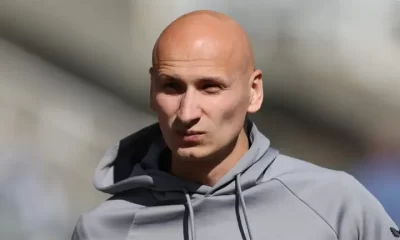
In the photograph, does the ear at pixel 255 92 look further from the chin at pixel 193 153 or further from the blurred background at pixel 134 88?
the blurred background at pixel 134 88

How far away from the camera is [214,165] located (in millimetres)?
889

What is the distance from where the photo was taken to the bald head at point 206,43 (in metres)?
0.82

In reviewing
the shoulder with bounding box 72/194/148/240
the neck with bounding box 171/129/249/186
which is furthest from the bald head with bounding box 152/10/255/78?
the shoulder with bounding box 72/194/148/240

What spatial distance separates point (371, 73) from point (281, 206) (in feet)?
1.76

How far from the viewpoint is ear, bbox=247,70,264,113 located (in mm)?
876

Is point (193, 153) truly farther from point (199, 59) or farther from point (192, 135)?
point (199, 59)

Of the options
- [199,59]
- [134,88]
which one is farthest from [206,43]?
[134,88]

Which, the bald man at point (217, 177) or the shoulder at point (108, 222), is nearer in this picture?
the bald man at point (217, 177)

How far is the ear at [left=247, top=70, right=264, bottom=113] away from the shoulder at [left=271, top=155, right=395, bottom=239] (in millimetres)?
113

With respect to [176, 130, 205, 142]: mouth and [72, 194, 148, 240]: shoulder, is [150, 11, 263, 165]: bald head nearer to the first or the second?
[176, 130, 205, 142]: mouth

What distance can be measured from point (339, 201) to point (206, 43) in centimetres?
31

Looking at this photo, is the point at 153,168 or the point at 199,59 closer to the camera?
the point at 199,59

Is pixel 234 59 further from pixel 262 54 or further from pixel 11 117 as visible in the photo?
pixel 11 117

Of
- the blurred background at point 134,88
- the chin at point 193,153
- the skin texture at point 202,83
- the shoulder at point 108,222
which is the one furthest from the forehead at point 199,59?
the blurred background at point 134,88
